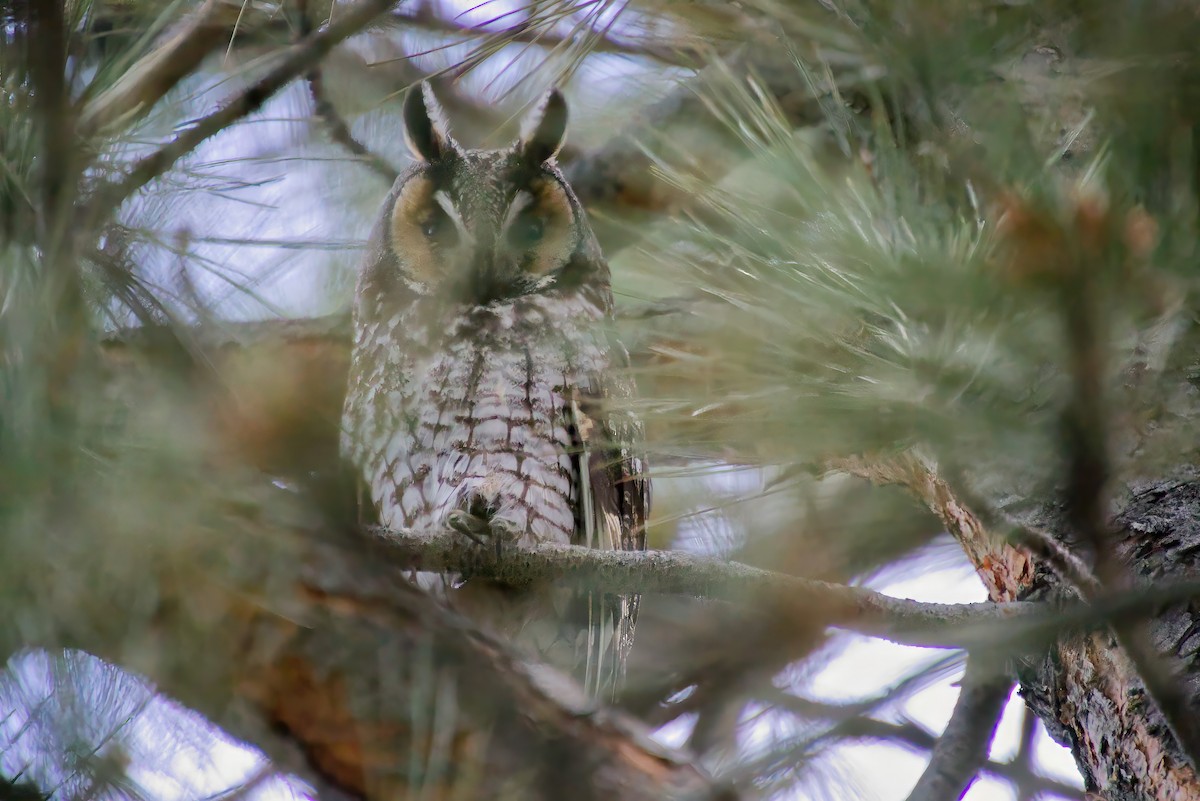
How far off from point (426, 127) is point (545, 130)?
0.23 metres

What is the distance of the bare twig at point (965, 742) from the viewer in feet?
3.09

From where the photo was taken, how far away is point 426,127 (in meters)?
1.96

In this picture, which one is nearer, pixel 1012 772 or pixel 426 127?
pixel 1012 772

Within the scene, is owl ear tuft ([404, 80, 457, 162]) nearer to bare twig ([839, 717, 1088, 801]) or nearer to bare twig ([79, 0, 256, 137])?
bare twig ([79, 0, 256, 137])

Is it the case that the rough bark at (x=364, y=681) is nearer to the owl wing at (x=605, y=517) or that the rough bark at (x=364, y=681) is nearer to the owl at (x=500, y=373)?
the owl at (x=500, y=373)

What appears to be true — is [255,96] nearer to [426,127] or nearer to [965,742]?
[426,127]

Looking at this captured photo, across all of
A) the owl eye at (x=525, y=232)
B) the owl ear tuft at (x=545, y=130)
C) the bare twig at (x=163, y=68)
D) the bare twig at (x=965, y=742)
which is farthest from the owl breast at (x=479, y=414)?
the bare twig at (x=965, y=742)

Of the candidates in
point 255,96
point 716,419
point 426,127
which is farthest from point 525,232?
point 716,419

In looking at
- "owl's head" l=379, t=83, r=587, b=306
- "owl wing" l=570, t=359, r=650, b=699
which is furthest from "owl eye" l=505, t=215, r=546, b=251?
"owl wing" l=570, t=359, r=650, b=699

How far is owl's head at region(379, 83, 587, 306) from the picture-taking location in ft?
6.23

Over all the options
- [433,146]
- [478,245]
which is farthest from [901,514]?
[433,146]

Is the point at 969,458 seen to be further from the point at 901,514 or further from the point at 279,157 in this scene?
the point at 901,514

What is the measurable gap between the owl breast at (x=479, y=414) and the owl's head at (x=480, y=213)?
7 cm

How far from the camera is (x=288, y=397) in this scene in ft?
2.79
